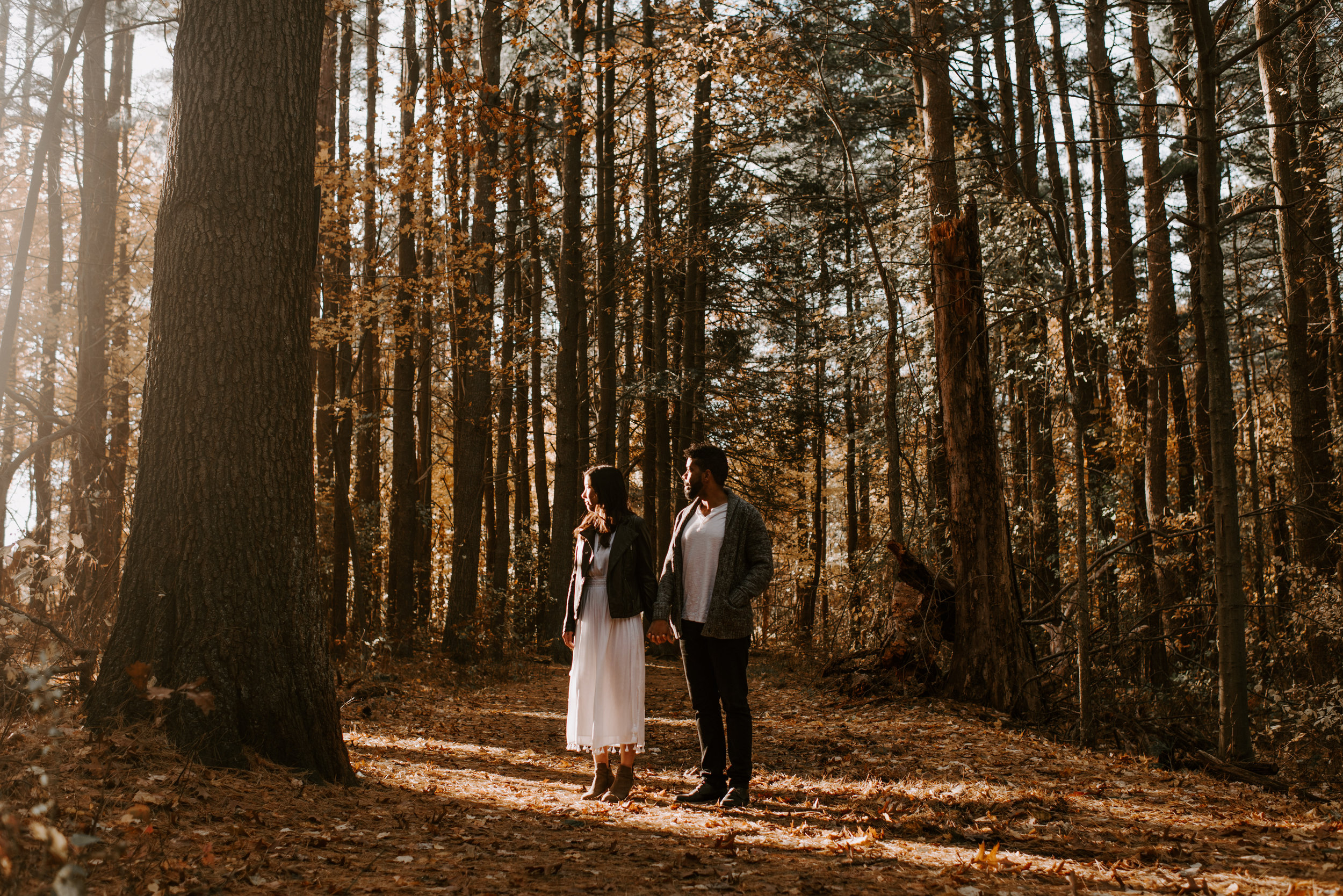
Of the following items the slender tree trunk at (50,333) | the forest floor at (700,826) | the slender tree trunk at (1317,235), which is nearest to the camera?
the forest floor at (700,826)

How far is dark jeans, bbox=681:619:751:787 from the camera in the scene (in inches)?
202

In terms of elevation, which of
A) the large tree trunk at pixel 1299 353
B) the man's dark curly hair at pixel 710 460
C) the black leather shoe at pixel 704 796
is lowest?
the black leather shoe at pixel 704 796

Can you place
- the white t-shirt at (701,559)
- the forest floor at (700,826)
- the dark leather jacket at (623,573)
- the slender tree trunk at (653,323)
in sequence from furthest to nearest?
the slender tree trunk at (653,323) → the dark leather jacket at (623,573) → the white t-shirt at (701,559) → the forest floor at (700,826)

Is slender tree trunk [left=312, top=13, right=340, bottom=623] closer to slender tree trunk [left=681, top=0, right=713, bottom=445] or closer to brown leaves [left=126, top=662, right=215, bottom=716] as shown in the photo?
slender tree trunk [left=681, top=0, right=713, bottom=445]

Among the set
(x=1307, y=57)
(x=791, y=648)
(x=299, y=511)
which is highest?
(x=1307, y=57)

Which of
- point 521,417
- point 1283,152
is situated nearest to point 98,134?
point 521,417

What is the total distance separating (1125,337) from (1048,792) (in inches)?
258

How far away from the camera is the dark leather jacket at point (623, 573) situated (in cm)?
535

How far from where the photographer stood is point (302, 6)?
5.11 metres

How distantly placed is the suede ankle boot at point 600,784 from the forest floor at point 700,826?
136 millimetres

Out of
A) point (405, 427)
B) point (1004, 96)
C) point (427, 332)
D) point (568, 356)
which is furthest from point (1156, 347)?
point (405, 427)

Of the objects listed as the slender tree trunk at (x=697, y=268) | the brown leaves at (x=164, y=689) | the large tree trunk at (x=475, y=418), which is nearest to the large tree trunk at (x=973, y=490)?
the large tree trunk at (x=475, y=418)

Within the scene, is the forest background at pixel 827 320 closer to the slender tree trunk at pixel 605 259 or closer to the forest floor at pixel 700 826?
the slender tree trunk at pixel 605 259

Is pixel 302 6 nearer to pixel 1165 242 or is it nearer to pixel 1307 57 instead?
pixel 1307 57
